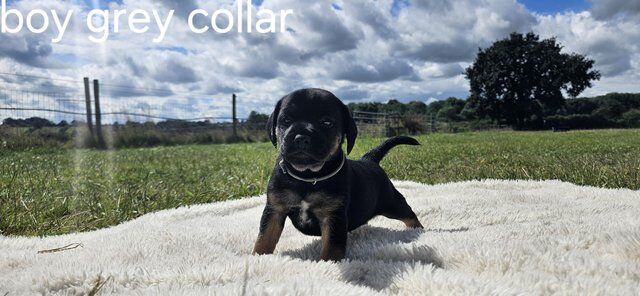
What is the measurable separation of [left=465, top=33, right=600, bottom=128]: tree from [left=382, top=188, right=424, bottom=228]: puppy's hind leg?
46.6 meters

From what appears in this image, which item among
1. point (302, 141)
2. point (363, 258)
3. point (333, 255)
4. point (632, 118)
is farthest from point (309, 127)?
point (632, 118)

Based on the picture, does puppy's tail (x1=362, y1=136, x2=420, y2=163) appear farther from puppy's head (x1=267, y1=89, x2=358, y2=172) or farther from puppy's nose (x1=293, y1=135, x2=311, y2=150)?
puppy's nose (x1=293, y1=135, x2=311, y2=150)

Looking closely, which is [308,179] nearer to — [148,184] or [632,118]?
[148,184]

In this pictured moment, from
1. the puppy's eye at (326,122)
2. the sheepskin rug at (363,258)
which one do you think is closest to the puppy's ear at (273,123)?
the puppy's eye at (326,122)

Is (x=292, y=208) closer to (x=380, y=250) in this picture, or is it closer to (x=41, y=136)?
(x=380, y=250)

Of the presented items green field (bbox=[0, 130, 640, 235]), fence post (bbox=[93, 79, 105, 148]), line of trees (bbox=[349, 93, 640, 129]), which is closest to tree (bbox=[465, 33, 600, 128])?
line of trees (bbox=[349, 93, 640, 129])

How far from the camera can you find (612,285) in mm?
2105

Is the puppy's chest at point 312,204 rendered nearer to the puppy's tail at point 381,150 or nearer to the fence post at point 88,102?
the puppy's tail at point 381,150

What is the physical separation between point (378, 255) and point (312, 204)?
47cm

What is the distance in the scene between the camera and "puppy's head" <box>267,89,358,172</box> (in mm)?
2406

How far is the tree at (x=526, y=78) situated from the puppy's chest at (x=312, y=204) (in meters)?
47.7

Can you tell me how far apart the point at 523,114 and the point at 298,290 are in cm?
4966

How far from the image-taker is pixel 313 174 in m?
2.62

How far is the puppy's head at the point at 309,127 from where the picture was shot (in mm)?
2406
